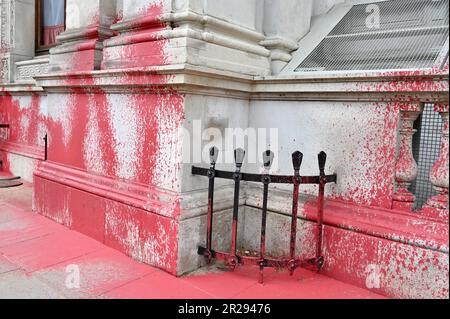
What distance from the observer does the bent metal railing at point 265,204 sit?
8.12 feet

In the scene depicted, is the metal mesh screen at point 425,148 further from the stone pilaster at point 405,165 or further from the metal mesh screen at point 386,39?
the metal mesh screen at point 386,39

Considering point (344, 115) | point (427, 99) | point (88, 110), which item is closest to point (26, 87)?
point (88, 110)

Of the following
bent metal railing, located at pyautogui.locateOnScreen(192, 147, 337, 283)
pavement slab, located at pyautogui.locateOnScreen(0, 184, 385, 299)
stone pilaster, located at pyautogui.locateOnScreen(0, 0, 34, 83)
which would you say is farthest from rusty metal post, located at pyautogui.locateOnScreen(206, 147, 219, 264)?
stone pilaster, located at pyautogui.locateOnScreen(0, 0, 34, 83)

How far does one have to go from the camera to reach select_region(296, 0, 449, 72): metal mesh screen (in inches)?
104

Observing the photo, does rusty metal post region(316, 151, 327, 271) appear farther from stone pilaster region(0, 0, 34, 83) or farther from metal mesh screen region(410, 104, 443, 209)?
stone pilaster region(0, 0, 34, 83)

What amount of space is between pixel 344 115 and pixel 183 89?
1097 mm

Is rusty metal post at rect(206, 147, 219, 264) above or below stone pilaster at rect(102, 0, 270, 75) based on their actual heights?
below

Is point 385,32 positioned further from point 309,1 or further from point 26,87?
point 26,87

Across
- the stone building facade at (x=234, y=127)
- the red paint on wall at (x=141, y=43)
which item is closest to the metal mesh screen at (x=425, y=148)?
the stone building facade at (x=234, y=127)

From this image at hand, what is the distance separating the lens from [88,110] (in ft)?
11.4

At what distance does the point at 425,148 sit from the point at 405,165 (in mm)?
315

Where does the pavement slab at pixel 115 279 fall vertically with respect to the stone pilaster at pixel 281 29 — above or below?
below

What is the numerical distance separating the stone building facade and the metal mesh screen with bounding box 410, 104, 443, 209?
7.6 inches

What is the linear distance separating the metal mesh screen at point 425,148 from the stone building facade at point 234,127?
0.19 metres
